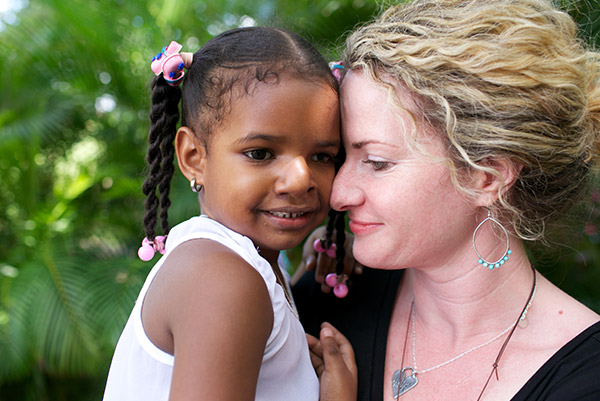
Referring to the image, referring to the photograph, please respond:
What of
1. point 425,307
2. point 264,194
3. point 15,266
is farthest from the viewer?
point 15,266

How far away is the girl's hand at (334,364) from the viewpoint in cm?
164

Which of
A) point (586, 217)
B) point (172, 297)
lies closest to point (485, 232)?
point (586, 217)

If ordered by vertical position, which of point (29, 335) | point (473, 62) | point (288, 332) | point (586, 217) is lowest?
point (29, 335)

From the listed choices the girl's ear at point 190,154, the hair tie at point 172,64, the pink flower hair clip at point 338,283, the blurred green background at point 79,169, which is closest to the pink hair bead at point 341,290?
the pink flower hair clip at point 338,283

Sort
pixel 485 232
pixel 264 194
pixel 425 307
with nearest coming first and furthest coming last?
pixel 264 194 < pixel 485 232 < pixel 425 307

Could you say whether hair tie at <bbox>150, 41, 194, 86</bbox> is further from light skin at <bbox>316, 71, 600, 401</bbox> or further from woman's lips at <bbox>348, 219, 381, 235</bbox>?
woman's lips at <bbox>348, 219, 381, 235</bbox>

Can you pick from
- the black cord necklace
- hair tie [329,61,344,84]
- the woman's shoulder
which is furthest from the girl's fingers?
hair tie [329,61,344,84]

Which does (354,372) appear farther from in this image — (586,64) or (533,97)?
(586,64)

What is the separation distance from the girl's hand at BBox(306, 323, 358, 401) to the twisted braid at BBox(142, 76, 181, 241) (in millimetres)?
671

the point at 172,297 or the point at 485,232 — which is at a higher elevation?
the point at 172,297

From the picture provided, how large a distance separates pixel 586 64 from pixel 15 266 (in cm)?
403

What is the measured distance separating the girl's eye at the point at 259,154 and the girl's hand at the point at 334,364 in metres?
0.62

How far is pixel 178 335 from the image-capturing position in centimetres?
126

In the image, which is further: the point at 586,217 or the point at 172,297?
the point at 586,217
